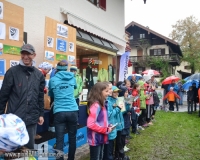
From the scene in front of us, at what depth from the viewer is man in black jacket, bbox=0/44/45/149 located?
2.50 m

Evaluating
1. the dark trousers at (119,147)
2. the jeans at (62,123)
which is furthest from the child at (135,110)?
the jeans at (62,123)

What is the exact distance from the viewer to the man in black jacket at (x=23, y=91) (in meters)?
2.50

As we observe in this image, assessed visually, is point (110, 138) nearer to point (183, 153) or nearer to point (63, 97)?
point (63, 97)

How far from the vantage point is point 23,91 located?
8.30 ft

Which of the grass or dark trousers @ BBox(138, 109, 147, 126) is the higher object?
dark trousers @ BBox(138, 109, 147, 126)

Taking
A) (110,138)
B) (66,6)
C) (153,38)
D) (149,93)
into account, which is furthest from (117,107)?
(153,38)

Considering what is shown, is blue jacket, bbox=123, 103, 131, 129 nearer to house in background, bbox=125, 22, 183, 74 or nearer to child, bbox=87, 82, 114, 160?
child, bbox=87, 82, 114, 160

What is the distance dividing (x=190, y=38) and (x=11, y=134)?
1446 inches

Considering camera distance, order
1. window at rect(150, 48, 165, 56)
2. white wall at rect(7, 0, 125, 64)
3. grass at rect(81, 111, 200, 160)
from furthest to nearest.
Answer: window at rect(150, 48, 165, 56)
white wall at rect(7, 0, 125, 64)
grass at rect(81, 111, 200, 160)

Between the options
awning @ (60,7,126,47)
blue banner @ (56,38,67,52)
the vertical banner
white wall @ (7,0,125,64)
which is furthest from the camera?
the vertical banner

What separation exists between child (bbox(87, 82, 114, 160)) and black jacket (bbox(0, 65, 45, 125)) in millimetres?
788

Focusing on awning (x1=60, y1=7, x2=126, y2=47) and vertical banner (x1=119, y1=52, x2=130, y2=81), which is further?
vertical banner (x1=119, y1=52, x2=130, y2=81)

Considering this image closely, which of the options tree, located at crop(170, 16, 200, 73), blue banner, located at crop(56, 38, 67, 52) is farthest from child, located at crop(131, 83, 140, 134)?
tree, located at crop(170, 16, 200, 73)

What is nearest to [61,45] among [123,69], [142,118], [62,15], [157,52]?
[62,15]
